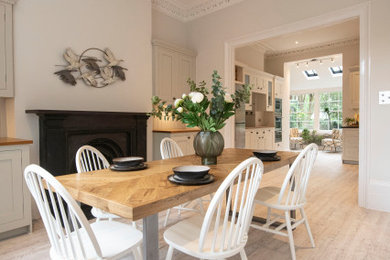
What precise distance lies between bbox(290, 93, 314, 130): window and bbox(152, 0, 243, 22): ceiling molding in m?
7.12

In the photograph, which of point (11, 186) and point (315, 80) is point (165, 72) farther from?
point (315, 80)

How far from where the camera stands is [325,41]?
Result: 258 inches

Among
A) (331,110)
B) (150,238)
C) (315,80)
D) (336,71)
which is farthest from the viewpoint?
(315,80)

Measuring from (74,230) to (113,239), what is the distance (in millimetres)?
205

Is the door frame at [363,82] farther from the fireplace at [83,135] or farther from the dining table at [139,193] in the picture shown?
the fireplace at [83,135]

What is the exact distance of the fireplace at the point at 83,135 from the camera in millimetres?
2732

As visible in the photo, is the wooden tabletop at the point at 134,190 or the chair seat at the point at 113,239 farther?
the chair seat at the point at 113,239

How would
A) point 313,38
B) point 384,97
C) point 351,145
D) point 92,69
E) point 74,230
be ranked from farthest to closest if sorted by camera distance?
1. point 313,38
2. point 351,145
3. point 92,69
4. point 384,97
5. point 74,230

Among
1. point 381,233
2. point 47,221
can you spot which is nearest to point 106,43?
point 47,221

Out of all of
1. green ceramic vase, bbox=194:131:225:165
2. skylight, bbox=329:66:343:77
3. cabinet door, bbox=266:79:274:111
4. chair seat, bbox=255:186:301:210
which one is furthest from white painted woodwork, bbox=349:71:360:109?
green ceramic vase, bbox=194:131:225:165

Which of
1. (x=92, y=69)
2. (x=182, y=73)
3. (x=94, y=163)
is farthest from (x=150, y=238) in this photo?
(x=182, y=73)

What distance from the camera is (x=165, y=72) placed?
171 inches

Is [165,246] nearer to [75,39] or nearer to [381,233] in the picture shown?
[381,233]

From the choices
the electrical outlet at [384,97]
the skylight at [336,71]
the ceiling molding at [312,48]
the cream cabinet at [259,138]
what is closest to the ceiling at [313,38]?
the ceiling molding at [312,48]
